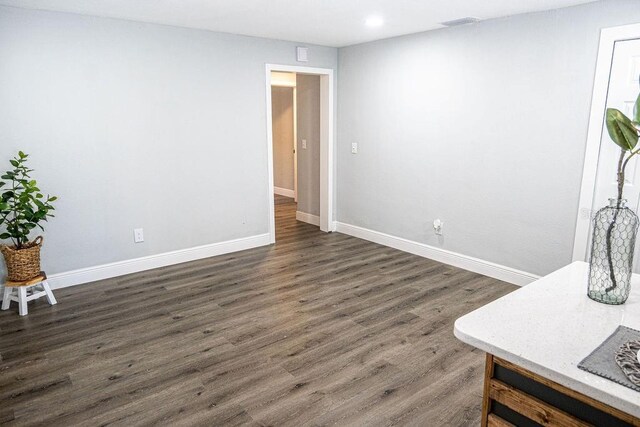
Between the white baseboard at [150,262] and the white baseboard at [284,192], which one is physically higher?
the white baseboard at [284,192]

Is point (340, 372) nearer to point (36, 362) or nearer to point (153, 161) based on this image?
point (36, 362)

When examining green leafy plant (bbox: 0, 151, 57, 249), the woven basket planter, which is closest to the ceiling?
green leafy plant (bbox: 0, 151, 57, 249)

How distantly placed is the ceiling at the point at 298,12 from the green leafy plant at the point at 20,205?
1.28m

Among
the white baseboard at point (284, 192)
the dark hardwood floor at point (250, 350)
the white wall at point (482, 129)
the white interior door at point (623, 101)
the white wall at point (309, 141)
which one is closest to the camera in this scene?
the dark hardwood floor at point (250, 350)

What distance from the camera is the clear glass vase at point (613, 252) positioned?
1.38 metres

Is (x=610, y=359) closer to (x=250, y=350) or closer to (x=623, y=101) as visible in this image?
(x=250, y=350)

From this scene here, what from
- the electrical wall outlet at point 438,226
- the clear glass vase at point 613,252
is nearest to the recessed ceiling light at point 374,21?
the electrical wall outlet at point 438,226

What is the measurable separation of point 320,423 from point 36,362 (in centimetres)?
186

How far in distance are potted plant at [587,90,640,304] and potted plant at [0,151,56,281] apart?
3.62 metres

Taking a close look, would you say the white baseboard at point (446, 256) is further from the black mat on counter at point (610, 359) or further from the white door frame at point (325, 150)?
the black mat on counter at point (610, 359)

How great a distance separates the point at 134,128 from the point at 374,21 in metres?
2.45

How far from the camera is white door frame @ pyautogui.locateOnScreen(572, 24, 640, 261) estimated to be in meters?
3.07

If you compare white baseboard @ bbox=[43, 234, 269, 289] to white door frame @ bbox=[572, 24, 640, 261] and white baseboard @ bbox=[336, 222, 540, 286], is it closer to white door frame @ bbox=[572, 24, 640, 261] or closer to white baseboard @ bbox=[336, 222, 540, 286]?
white baseboard @ bbox=[336, 222, 540, 286]

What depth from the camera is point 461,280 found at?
13.1 ft
